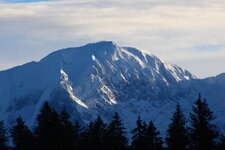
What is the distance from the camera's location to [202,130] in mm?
74375

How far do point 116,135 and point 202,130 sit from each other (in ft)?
35.2

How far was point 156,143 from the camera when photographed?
8062 centimetres

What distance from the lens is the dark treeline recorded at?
245 feet

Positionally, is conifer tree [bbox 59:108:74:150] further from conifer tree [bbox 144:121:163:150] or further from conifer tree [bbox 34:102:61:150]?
conifer tree [bbox 144:121:163:150]

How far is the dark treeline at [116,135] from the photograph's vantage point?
74.6 meters

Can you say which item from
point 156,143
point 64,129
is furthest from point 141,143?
point 64,129

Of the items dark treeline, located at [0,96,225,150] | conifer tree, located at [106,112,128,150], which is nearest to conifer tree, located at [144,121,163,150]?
dark treeline, located at [0,96,225,150]

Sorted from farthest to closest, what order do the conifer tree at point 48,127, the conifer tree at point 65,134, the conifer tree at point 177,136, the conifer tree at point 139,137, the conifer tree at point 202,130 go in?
the conifer tree at point 139,137 < the conifer tree at point 177,136 < the conifer tree at point 48,127 < the conifer tree at point 65,134 < the conifer tree at point 202,130

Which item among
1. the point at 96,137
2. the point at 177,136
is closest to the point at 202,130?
the point at 177,136

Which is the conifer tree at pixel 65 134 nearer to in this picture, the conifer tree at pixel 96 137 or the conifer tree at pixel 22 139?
the conifer tree at pixel 96 137

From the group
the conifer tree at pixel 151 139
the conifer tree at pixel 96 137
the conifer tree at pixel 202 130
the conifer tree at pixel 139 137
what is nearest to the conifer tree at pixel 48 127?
the conifer tree at pixel 96 137

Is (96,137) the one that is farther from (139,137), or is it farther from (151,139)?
(151,139)

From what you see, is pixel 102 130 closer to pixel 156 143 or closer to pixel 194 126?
pixel 156 143

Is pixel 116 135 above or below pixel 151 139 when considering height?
above
